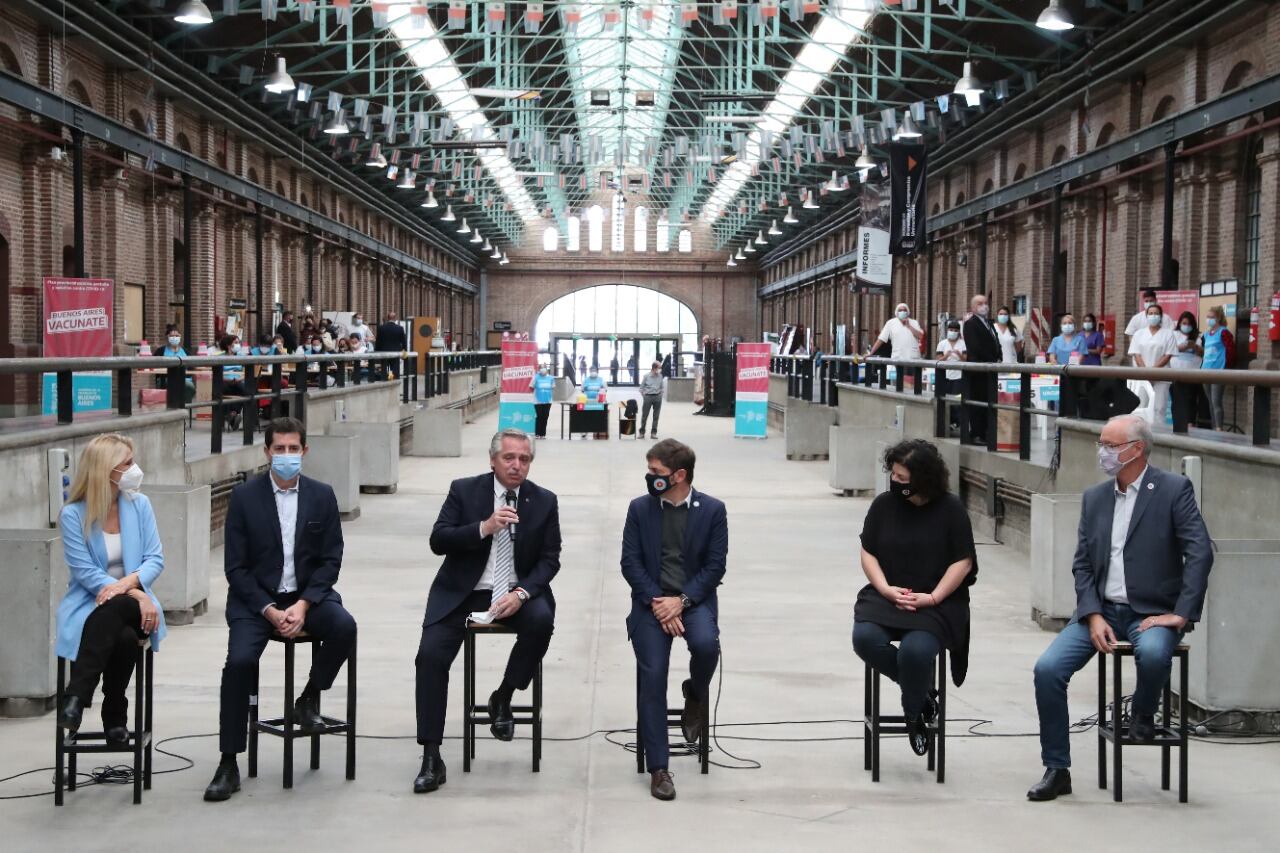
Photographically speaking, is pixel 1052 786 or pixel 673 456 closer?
pixel 1052 786

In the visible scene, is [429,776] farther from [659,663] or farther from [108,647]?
[108,647]

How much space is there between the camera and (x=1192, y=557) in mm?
5527

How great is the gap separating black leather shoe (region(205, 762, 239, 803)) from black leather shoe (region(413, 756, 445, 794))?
2.14 feet

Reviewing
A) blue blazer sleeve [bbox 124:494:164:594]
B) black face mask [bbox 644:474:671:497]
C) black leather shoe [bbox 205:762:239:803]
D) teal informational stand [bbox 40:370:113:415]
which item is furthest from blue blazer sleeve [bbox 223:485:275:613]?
teal informational stand [bbox 40:370:113:415]

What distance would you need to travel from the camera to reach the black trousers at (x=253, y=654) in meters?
5.58

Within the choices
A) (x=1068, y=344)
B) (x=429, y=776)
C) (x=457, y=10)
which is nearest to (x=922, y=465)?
(x=429, y=776)

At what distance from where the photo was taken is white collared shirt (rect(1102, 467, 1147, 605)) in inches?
223

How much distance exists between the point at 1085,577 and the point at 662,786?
1.77 metres

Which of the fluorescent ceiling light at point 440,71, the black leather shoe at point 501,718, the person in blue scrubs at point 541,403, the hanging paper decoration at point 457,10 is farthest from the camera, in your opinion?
the person in blue scrubs at point 541,403

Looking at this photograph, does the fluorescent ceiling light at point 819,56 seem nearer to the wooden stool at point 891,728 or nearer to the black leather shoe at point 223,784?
the wooden stool at point 891,728

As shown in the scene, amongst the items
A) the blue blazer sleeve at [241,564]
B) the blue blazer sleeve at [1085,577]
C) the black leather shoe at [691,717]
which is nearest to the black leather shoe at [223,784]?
the blue blazer sleeve at [241,564]

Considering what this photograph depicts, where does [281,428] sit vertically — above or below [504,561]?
above

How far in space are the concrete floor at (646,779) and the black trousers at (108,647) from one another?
0.40 metres

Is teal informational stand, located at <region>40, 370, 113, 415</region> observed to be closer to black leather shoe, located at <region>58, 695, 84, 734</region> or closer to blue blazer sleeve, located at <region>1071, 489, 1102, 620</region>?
black leather shoe, located at <region>58, 695, 84, 734</region>
